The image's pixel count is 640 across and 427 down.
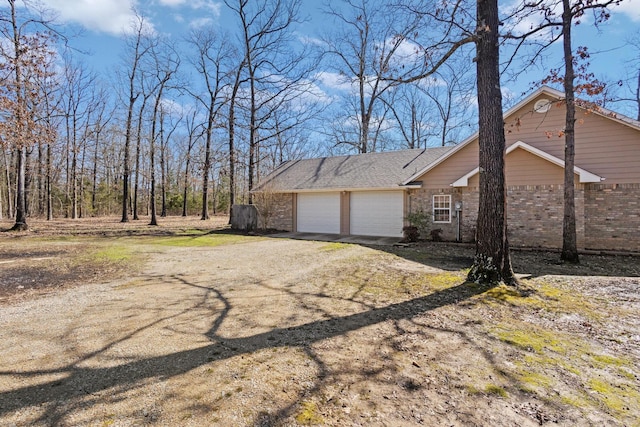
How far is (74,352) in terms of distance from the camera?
3168mm

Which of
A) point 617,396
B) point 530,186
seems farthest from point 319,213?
point 617,396

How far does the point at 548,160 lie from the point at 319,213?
9.68 meters

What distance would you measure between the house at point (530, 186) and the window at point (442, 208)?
4 centimetres

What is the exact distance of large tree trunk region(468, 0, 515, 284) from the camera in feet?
18.6

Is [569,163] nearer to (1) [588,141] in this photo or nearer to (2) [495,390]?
(1) [588,141]

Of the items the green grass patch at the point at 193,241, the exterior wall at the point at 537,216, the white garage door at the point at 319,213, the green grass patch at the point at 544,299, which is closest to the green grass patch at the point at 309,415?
the green grass patch at the point at 544,299

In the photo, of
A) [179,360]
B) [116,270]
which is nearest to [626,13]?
[179,360]

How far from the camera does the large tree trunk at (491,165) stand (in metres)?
5.68

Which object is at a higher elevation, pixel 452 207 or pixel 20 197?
pixel 20 197

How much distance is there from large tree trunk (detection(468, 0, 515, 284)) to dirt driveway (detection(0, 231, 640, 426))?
0.48 meters

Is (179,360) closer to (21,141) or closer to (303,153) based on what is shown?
(21,141)

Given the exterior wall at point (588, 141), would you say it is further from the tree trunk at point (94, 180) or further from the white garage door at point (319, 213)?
the tree trunk at point (94, 180)

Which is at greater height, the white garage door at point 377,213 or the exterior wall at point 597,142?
the exterior wall at point 597,142

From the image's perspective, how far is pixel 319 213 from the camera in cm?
1620
